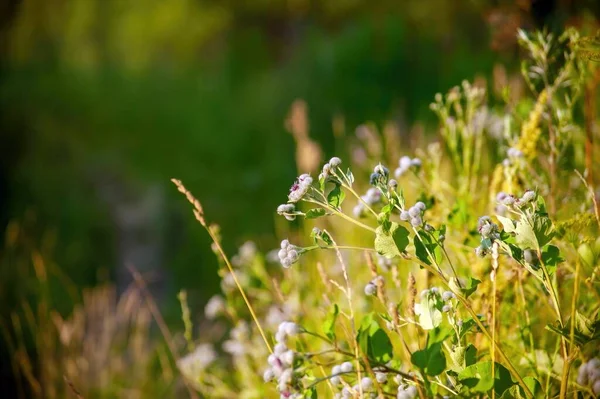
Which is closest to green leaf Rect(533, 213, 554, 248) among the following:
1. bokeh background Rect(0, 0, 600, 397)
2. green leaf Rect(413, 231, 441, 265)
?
green leaf Rect(413, 231, 441, 265)

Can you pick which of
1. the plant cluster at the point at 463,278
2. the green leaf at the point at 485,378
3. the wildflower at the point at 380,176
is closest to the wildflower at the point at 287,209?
the plant cluster at the point at 463,278

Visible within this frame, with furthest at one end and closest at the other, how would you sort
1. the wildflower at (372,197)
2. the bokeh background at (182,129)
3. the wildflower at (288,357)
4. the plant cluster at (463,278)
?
the bokeh background at (182,129) < the wildflower at (372,197) < the plant cluster at (463,278) < the wildflower at (288,357)

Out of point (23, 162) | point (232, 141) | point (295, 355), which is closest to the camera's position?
point (295, 355)

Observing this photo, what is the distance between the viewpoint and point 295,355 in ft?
2.56

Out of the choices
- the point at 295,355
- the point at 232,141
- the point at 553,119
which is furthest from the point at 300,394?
the point at 232,141

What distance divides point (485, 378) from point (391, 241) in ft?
0.79

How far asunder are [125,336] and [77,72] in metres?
7.02

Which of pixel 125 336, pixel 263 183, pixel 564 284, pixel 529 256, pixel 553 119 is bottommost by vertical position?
pixel 125 336

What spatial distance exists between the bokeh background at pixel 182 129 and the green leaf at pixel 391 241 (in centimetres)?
136

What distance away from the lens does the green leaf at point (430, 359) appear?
0.85m

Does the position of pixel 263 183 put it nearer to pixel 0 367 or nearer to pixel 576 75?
pixel 0 367

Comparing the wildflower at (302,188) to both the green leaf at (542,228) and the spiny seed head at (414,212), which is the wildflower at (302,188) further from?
the green leaf at (542,228)

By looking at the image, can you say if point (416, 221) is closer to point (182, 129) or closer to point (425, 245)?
point (425, 245)

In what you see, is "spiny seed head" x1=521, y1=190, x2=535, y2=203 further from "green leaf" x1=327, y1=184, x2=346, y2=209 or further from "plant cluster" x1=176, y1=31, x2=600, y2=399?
"green leaf" x1=327, y1=184, x2=346, y2=209
